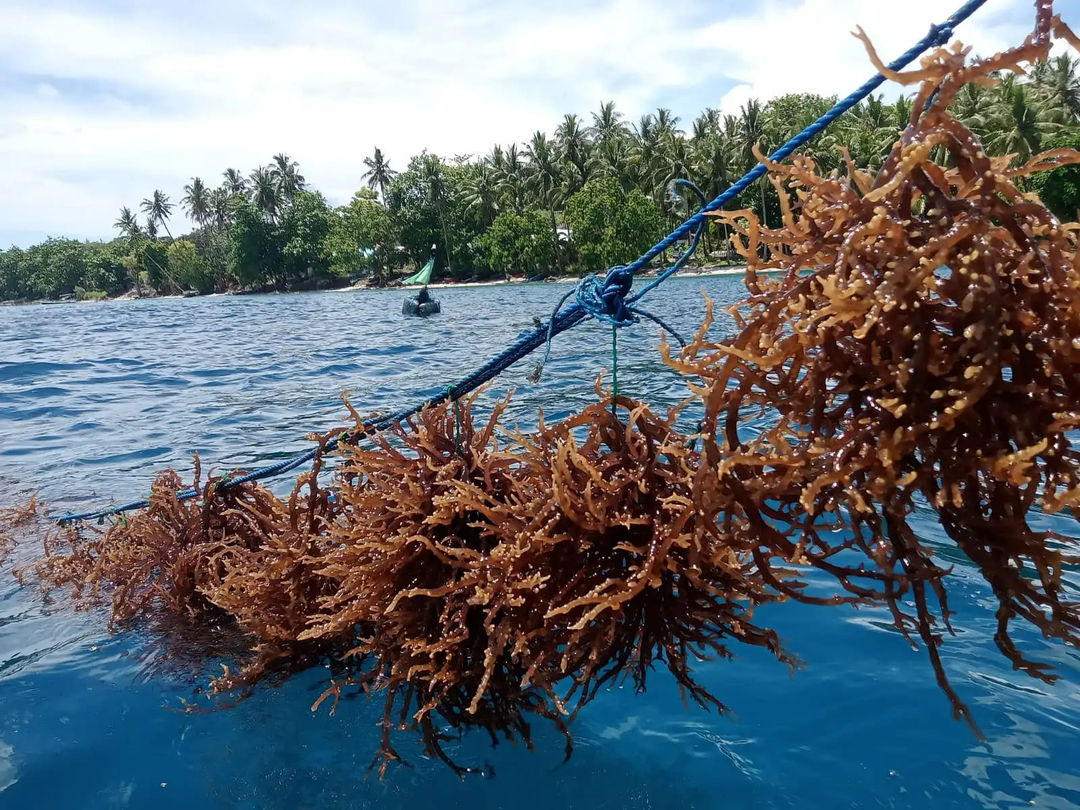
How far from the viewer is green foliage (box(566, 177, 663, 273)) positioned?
5928 centimetres

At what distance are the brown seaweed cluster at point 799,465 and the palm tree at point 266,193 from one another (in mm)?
92932

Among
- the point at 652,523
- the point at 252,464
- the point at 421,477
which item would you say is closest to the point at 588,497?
the point at 652,523

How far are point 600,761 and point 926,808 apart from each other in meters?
1.15

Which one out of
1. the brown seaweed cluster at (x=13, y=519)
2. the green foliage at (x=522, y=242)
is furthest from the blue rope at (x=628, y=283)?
the green foliage at (x=522, y=242)

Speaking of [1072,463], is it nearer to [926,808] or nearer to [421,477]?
[421,477]

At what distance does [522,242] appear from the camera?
214 ft

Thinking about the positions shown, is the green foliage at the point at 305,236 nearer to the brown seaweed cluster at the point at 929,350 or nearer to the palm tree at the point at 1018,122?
the palm tree at the point at 1018,122

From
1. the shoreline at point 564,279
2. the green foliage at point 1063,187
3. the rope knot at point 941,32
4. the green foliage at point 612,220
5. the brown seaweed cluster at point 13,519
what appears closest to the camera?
the rope knot at point 941,32

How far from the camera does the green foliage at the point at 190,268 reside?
309 ft

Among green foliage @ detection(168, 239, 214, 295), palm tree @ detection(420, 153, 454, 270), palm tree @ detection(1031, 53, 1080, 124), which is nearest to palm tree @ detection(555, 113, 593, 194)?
palm tree @ detection(420, 153, 454, 270)

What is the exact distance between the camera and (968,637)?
3.51 metres

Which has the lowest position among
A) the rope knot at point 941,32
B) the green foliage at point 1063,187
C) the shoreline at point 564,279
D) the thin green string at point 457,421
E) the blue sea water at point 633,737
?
the blue sea water at point 633,737

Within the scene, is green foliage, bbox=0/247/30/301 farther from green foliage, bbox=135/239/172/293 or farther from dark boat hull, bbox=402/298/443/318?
dark boat hull, bbox=402/298/443/318

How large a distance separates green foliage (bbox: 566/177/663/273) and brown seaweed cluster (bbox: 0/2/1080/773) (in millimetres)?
58313
